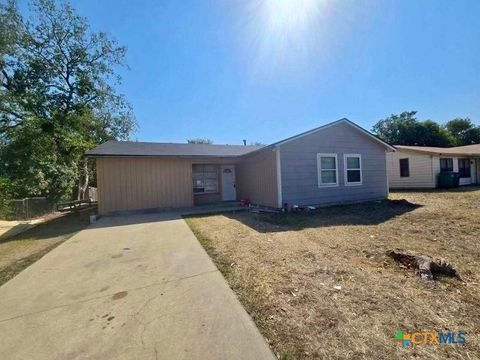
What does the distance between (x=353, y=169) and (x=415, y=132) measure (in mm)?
30329

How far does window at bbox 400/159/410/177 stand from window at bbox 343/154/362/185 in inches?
356

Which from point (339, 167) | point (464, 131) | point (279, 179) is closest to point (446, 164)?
point (339, 167)

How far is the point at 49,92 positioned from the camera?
1720cm

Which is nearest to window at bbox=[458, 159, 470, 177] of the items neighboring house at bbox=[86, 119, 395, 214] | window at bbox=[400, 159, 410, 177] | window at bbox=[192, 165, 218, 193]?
window at bbox=[400, 159, 410, 177]

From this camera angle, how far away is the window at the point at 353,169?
11188mm

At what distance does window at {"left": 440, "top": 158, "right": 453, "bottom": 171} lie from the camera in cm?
1706

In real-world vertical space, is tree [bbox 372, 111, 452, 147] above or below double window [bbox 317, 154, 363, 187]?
above

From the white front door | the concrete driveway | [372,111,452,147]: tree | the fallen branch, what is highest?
[372,111,452,147]: tree

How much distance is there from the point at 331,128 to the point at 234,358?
10460mm

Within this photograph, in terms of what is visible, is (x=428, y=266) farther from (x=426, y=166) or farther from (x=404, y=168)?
(x=404, y=168)

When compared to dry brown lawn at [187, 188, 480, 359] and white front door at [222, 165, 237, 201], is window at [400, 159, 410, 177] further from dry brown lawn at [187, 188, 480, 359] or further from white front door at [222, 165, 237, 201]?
white front door at [222, 165, 237, 201]

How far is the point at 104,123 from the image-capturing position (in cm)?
2133

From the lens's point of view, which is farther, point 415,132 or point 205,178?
point 415,132

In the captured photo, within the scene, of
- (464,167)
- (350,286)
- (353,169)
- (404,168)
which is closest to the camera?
(350,286)
